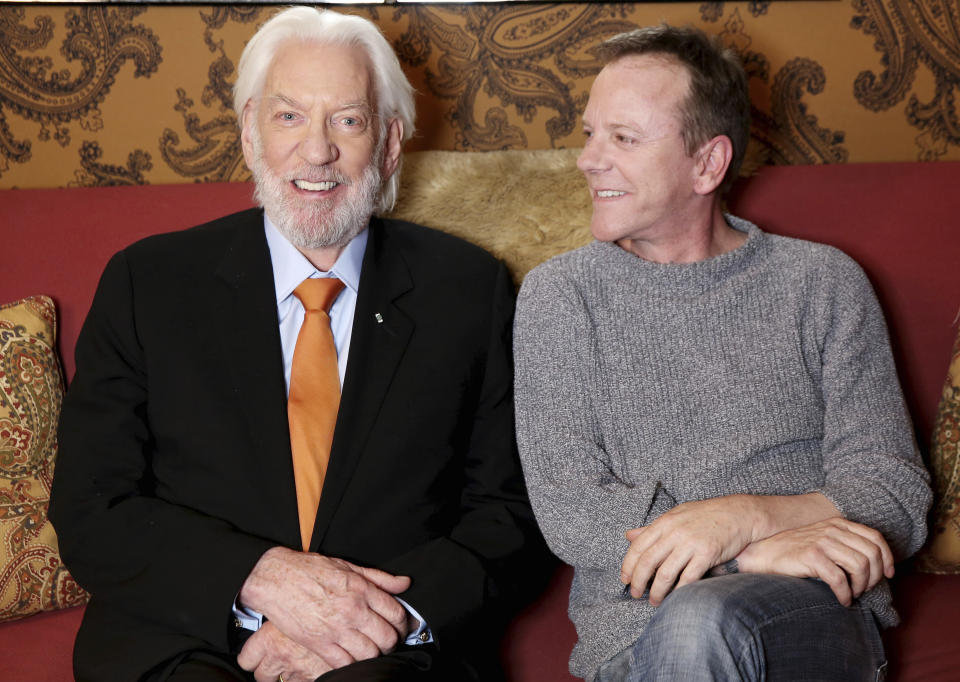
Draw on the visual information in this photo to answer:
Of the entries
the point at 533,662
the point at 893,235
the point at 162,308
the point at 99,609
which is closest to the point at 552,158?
the point at 893,235

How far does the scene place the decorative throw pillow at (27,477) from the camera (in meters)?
1.72

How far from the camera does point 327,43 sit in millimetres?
1733

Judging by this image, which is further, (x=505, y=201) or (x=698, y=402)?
(x=505, y=201)

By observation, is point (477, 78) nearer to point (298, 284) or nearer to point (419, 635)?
point (298, 284)

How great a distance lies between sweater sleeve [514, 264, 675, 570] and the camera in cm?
154

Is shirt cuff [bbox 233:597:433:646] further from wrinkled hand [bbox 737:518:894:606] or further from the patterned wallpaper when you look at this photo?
the patterned wallpaper

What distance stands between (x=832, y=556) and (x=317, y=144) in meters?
1.11

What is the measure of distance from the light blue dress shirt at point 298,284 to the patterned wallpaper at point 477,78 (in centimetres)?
66

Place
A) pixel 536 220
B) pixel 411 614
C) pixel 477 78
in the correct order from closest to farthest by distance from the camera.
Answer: pixel 411 614
pixel 536 220
pixel 477 78

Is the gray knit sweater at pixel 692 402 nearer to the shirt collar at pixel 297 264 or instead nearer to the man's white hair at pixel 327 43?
the shirt collar at pixel 297 264

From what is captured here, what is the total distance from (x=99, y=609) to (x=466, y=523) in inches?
25.5

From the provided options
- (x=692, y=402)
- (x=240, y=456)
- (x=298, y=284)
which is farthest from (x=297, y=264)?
(x=692, y=402)

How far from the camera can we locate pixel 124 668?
1.45 meters

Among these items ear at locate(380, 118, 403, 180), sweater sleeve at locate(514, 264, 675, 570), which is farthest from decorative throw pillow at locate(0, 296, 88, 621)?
sweater sleeve at locate(514, 264, 675, 570)
